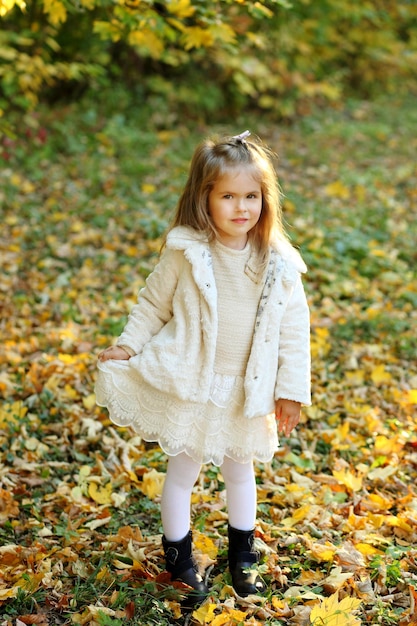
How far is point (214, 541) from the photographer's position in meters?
2.90

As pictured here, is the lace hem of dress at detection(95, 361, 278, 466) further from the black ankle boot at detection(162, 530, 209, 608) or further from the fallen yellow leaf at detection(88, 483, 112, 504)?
the fallen yellow leaf at detection(88, 483, 112, 504)

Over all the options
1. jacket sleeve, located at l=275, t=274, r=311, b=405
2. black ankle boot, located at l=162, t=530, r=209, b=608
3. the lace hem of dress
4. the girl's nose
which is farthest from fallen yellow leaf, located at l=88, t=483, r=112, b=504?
the girl's nose

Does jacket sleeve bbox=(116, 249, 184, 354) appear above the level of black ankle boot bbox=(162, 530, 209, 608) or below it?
above

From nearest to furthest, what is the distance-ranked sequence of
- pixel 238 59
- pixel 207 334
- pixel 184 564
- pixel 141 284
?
pixel 207 334 < pixel 184 564 < pixel 141 284 < pixel 238 59

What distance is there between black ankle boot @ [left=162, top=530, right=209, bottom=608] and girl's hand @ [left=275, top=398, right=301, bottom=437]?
1.93 feet

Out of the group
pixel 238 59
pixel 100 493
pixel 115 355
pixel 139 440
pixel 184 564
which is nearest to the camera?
pixel 115 355

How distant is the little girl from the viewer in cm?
234

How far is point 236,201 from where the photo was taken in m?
2.35

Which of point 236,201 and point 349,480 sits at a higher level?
point 236,201

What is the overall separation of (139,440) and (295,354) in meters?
1.42

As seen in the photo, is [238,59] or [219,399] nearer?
[219,399]

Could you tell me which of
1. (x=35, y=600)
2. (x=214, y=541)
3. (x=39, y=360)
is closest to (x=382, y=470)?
(x=214, y=541)

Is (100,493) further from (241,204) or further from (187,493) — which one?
Answer: (241,204)

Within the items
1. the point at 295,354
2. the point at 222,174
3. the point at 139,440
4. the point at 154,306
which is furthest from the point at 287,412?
the point at 139,440
